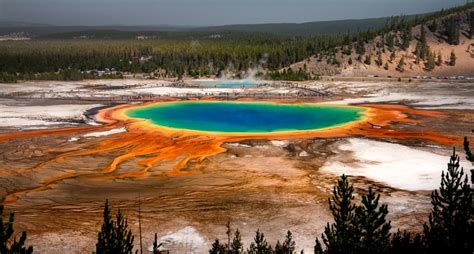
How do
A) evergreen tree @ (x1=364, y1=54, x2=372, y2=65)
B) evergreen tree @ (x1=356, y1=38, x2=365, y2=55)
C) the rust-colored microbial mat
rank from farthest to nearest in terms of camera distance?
evergreen tree @ (x1=356, y1=38, x2=365, y2=55) < evergreen tree @ (x1=364, y1=54, x2=372, y2=65) < the rust-colored microbial mat

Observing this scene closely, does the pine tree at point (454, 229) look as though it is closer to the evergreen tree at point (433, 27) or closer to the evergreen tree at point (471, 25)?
the evergreen tree at point (471, 25)

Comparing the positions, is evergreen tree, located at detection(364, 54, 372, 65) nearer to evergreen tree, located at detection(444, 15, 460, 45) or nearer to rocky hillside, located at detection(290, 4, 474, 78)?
rocky hillside, located at detection(290, 4, 474, 78)

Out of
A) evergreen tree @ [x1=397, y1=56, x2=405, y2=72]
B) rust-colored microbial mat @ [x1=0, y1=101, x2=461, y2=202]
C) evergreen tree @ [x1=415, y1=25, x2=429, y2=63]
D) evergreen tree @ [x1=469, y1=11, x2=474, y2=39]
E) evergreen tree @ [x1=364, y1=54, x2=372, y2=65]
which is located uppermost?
evergreen tree @ [x1=469, y1=11, x2=474, y2=39]

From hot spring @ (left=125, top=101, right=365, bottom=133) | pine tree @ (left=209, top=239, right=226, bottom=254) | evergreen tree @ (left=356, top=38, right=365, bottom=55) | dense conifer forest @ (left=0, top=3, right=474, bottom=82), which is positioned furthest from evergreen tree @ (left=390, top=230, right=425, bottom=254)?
evergreen tree @ (left=356, top=38, right=365, bottom=55)

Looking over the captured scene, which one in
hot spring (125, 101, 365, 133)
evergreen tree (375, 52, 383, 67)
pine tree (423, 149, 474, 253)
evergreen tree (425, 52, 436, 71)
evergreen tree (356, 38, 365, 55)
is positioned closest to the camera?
pine tree (423, 149, 474, 253)

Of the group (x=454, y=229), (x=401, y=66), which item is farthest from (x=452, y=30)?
(x=454, y=229)

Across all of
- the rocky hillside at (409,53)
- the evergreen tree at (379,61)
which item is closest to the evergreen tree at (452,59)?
the rocky hillside at (409,53)

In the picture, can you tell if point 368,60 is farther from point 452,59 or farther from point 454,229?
point 454,229

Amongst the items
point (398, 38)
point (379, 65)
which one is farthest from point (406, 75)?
point (398, 38)
